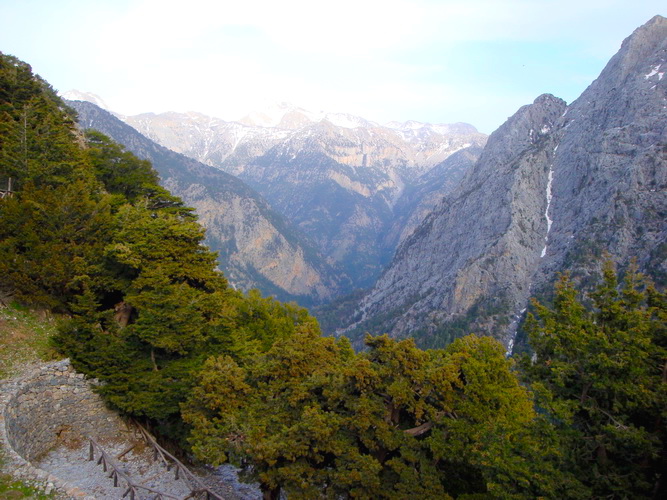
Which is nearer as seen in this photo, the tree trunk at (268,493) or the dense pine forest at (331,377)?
the dense pine forest at (331,377)

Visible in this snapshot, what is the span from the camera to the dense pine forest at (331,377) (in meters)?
14.8

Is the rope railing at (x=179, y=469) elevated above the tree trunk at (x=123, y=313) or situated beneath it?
situated beneath

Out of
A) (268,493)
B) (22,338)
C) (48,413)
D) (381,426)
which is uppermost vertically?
(22,338)

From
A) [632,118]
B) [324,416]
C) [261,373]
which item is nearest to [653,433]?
[324,416]

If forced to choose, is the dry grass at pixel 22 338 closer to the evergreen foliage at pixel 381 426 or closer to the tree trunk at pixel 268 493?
the evergreen foliage at pixel 381 426

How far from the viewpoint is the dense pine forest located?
1482 cm

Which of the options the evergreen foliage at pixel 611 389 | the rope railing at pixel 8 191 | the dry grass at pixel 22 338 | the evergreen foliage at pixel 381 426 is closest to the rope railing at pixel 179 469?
the evergreen foliage at pixel 381 426

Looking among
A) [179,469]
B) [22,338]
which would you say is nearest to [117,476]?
[179,469]

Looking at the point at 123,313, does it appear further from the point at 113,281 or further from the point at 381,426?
the point at 381,426

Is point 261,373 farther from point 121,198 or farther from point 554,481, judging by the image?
point 121,198

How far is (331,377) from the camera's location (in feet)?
68.7

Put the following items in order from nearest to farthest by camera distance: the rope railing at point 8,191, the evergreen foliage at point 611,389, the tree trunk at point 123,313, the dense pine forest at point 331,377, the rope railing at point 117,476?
the evergreen foliage at point 611,389
the dense pine forest at point 331,377
the rope railing at point 117,476
the tree trunk at point 123,313
the rope railing at point 8,191

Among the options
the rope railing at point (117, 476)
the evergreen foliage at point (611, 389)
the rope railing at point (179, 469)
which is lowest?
the rope railing at point (179, 469)

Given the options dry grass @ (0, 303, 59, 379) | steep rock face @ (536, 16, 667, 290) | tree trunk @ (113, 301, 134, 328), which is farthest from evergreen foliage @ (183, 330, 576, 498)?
steep rock face @ (536, 16, 667, 290)
